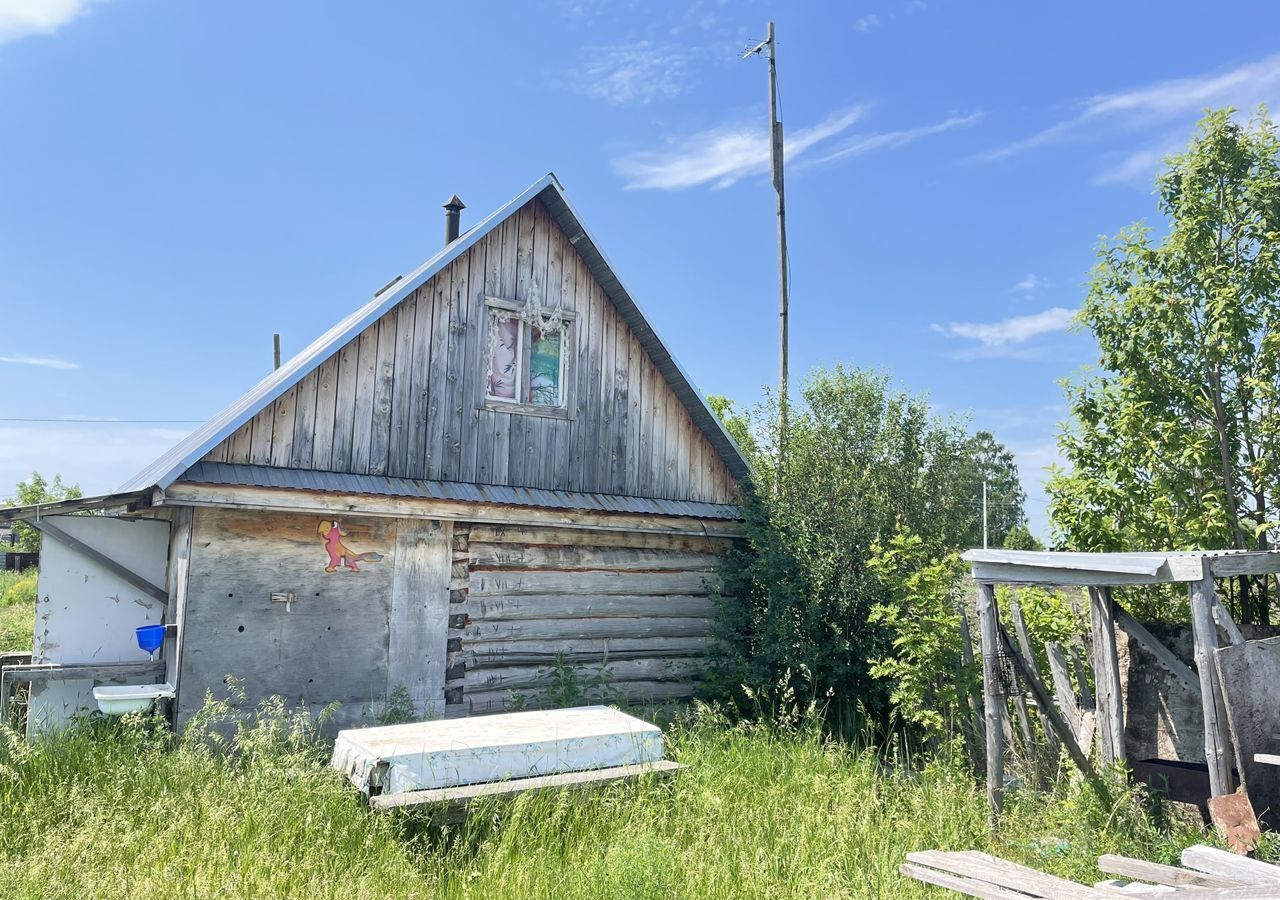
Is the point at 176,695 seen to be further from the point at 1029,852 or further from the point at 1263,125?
the point at 1263,125

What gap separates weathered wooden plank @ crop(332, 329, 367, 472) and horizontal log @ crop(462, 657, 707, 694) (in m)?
2.77

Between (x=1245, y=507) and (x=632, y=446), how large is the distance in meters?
6.61

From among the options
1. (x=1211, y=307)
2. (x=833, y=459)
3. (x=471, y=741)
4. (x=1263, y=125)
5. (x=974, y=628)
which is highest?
(x=1263, y=125)

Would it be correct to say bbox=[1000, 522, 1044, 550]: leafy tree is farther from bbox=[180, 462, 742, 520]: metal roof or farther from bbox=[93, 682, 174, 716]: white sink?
bbox=[93, 682, 174, 716]: white sink

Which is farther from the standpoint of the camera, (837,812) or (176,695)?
(176,695)

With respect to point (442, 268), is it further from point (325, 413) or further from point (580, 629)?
point (580, 629)

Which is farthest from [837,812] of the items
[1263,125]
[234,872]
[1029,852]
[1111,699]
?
[1263,125]

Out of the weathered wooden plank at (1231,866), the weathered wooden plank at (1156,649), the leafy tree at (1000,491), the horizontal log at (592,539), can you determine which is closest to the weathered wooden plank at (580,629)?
the horizontal log at (592,539)

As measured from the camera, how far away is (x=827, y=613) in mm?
10359

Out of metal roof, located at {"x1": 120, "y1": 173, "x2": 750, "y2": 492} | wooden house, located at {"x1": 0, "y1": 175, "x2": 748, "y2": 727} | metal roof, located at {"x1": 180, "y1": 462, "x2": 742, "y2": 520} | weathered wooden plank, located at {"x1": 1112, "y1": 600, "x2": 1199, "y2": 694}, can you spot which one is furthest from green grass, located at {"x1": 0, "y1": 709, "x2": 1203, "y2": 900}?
metal roof, located at {"x1": 120, "y1": 173, "x2": 750, "y2": 492}

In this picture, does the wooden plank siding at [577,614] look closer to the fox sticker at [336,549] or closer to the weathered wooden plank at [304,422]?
the fox sticker at [336,549]

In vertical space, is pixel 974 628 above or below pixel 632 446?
below

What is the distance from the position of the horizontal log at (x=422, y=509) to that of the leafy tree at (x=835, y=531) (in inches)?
31.9

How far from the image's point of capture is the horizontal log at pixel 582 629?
1008cm
